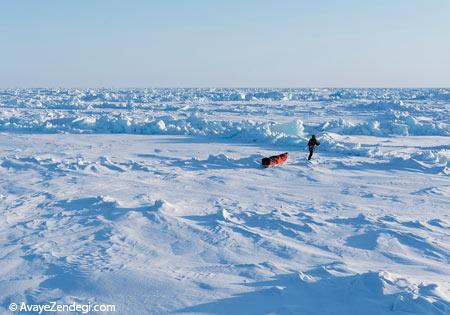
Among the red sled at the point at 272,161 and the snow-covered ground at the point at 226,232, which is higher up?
the red sled at the point at 272,161

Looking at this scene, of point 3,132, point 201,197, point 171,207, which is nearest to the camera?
point 171,207

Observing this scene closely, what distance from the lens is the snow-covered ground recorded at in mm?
4219

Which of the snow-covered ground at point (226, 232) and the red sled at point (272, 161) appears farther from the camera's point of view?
the red sled at point (272, 161)

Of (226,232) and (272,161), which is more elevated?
(272,161)

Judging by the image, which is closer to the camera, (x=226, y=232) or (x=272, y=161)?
(x=226, y=232)

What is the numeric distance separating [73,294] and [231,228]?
8.19ft

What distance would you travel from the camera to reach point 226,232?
6113mm

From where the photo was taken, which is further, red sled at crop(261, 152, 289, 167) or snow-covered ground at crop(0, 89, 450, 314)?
red sled at crop(261, 152, 289, 167)

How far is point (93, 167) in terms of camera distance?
10.6 metres

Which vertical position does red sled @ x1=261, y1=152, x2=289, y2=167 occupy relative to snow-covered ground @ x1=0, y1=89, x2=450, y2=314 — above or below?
above

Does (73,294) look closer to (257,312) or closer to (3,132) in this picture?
(257,312)

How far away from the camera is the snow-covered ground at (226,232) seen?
4219 millimetres

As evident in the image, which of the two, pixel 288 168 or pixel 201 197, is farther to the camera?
pixel 288 168

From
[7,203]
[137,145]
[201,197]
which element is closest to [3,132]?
[137,145]
